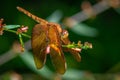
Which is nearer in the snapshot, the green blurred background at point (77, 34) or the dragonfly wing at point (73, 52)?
the dragonfly wing at point (73, 52)

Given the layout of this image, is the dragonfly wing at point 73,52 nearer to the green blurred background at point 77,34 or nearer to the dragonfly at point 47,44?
the dragonfly at point 47,44

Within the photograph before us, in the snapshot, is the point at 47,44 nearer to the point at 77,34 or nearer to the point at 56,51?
the point at 56,51

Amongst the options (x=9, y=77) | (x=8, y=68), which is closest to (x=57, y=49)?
(x=9, y=77)

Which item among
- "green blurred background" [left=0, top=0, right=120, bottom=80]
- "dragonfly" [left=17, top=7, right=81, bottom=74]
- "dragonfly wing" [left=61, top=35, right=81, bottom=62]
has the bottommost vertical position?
"green blurred background" [left=0, top=0, right=120, bottom=80]

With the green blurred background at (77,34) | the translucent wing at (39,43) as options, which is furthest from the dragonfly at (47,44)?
the green blurred background at (77,34)

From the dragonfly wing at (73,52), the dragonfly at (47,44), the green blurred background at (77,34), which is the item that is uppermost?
the dragonfly at (47,44)

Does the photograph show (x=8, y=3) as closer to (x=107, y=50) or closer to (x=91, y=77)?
(x=107, y=50)

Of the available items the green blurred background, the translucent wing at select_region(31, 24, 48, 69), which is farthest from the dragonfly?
Result: the green blurred background

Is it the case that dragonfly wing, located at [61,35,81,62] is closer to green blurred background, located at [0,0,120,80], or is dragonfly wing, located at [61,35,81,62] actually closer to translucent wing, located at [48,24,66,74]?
translucent wing, located at [48,24,66,74]
